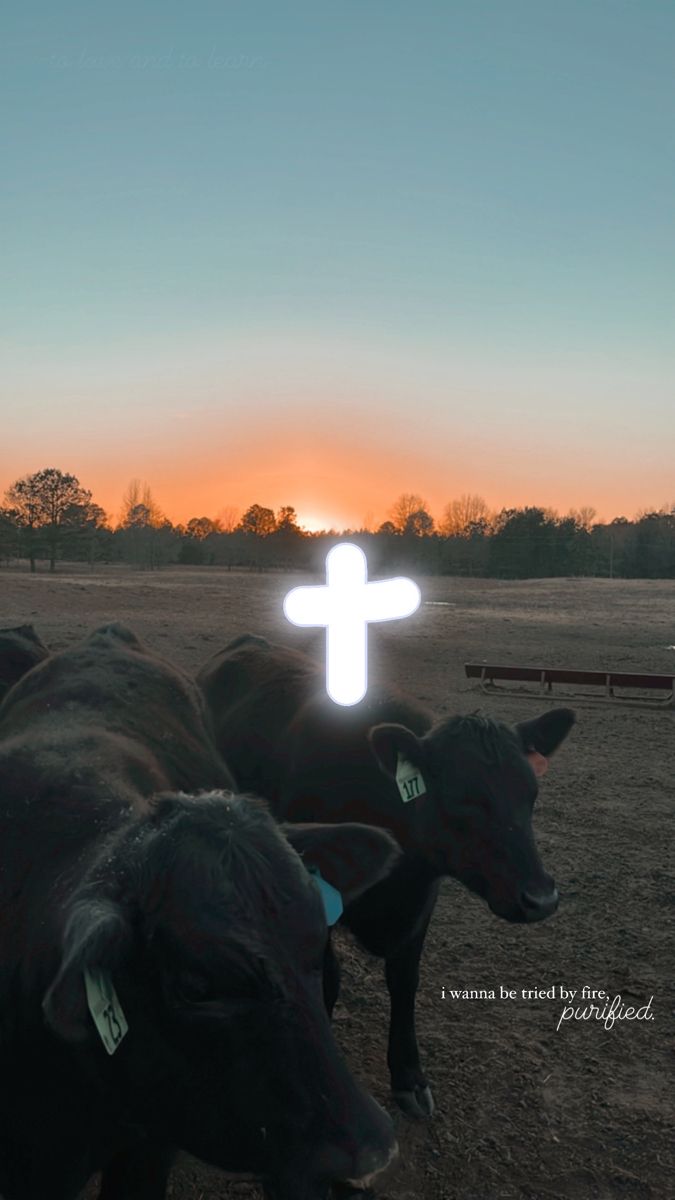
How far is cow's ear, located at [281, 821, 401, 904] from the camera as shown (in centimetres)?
276

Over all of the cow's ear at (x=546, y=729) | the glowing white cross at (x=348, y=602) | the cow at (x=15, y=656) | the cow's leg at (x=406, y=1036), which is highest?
the glowing white cross at (x=348, y=602)

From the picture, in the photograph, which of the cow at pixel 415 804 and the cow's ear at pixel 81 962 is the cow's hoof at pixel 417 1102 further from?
the cow's ear at pixel 81 962

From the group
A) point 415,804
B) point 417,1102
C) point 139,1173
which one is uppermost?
point 415,804

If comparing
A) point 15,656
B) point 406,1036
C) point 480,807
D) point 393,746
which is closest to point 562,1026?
point 406,1036

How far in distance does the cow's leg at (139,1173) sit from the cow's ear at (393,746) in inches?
83.0

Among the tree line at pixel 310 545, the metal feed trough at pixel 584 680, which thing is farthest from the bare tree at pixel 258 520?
the metal feed trough at pixel 584 680

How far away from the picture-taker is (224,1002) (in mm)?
2146

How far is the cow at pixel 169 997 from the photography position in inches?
83.4

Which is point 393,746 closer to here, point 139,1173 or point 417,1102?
point 417,1102

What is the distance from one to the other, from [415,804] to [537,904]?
84cm

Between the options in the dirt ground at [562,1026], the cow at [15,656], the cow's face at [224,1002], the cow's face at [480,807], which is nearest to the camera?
the cow's face at [224,1002]

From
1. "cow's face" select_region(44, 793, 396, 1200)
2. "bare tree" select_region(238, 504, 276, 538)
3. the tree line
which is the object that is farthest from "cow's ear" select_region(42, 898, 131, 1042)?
"bare tree" select_region(238, 504, 276, 538)

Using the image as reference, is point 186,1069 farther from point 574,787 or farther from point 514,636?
point 514,636

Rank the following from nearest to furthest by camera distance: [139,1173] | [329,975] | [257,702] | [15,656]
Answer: [329,975]
[139,1173]
[257,702]
[15,656]
